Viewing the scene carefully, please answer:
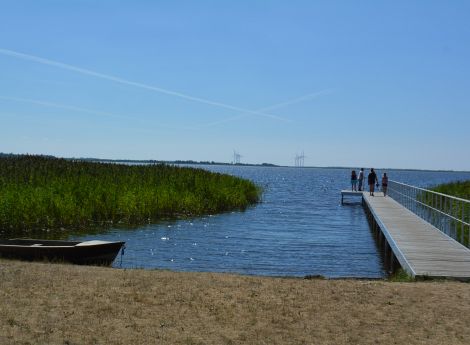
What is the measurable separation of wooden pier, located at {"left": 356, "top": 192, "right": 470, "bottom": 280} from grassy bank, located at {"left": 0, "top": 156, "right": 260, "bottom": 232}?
10269 mm

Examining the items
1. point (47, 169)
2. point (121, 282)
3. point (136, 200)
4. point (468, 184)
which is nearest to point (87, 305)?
point (121, 282)

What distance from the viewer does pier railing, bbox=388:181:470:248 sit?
50.7 ft

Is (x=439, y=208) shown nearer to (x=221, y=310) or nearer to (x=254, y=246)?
(x=254, y=246)

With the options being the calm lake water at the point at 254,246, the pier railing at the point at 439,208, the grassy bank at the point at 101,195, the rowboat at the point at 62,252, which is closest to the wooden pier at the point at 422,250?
the pier railing at the point at 439,208

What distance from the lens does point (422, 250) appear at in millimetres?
13805

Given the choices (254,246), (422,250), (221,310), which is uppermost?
(422,250)

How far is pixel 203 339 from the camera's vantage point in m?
6.62

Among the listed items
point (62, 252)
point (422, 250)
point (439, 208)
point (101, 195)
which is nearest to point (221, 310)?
point (62, 252)

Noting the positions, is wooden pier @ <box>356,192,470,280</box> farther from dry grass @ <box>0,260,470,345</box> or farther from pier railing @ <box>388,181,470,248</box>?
dry grass @ <box>0,260,470,345</box>

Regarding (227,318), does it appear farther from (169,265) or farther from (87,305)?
(169,265)

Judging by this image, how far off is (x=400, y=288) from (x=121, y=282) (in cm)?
489

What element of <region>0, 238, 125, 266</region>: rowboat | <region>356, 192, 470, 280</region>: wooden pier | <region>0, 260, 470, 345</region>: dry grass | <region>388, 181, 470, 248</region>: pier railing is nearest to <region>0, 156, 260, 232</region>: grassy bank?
<region>0, 238, 125, 266</region>: rowboat

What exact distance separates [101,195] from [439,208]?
13.5m

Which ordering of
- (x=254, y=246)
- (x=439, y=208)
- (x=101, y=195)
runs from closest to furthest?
1. (x=254, y=246)
2. (x=439, y=208)
3. (x=101, y=195)
